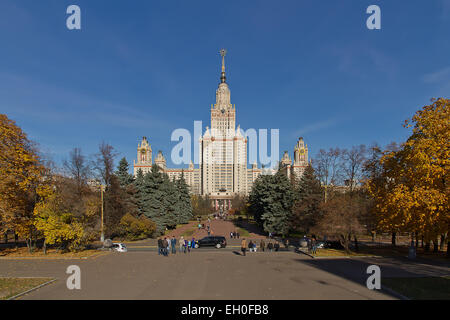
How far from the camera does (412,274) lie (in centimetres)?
1461

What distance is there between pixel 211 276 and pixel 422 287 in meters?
10.3

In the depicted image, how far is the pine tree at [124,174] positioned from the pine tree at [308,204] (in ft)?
86.3

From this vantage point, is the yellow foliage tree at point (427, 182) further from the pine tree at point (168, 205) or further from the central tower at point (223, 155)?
the central tower at point (223, 155)

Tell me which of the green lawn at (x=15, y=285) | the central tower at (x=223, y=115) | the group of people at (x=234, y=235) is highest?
the central tower at (x=223, y=115)

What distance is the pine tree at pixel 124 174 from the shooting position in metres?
39.7

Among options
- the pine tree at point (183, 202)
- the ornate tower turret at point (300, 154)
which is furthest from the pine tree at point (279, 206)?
the ornate tower turret at point (300, 154)

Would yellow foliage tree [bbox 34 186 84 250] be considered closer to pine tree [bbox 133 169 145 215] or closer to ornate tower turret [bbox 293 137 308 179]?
pine tree [bbox 133 169 145 215]

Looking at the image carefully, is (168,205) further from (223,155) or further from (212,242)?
(223,155)

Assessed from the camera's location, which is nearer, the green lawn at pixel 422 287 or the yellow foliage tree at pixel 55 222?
the green lawn at pixel 422 287

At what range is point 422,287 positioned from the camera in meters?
11.8

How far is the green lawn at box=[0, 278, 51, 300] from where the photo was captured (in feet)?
35.2

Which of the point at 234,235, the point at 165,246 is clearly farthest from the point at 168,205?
the point at 165,246

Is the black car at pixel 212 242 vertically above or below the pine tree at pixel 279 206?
below
